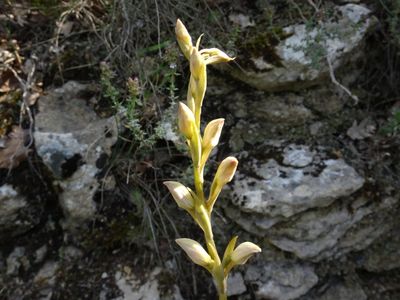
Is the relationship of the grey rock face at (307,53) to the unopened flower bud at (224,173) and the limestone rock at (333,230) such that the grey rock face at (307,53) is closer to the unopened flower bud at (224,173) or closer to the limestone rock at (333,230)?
the limestone rock at (333,230)

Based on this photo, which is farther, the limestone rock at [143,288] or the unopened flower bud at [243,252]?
the limestone rock at [143,288]

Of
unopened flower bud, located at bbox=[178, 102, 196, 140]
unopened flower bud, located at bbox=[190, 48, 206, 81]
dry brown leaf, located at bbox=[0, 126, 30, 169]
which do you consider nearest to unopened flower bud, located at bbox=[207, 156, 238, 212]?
unopened flower bud, located at bbox=[178, 102, 196, 140]

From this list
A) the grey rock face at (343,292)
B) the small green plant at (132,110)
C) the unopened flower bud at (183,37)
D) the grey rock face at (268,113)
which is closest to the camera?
the unopened flower bud at (183,37)

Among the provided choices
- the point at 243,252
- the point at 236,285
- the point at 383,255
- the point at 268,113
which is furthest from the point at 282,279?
the point at 243,252

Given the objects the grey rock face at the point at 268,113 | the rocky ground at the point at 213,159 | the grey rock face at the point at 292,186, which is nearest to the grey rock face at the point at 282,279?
the rocky ground at the point at 213,159

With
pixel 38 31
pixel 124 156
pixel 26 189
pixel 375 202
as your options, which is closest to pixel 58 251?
pixel 26 189

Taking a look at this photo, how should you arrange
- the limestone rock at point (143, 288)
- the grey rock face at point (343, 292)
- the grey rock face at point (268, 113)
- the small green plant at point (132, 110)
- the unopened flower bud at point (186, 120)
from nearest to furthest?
the unopened flower bud at point (186, 120) < the small green plant at point (132, 110) < the limestone rock at point (143, 288) < the grey rock face at point (343, 292) < the grey rock face at point (268, 113)

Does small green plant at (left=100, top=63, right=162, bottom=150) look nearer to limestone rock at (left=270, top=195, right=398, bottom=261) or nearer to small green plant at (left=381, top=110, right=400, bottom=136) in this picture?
limestone rock at (left=270, top=195, right=398, bottom=261)
